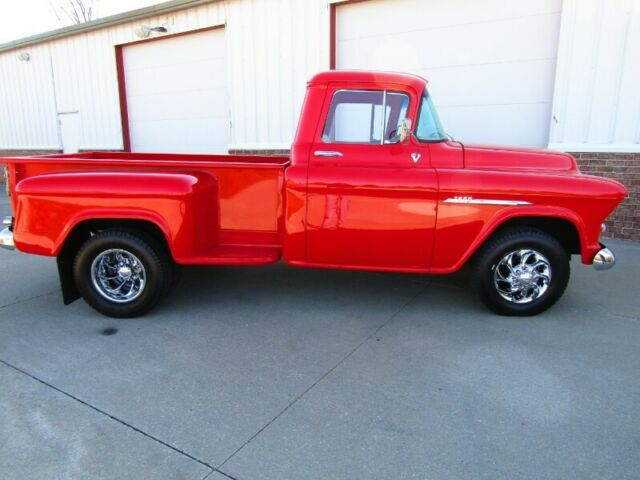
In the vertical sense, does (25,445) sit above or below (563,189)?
below

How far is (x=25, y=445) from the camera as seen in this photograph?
7.84ft

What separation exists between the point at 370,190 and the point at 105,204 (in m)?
2.15

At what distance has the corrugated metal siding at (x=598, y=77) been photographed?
21.0ft

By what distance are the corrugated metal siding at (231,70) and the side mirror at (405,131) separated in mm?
5523

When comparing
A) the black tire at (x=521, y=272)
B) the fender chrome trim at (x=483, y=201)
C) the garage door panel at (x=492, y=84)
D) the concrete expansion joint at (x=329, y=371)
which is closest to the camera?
the concrete expansion joint at (x=329, y=371)

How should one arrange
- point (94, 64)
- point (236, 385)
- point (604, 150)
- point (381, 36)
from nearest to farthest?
1. point (236, 385)
2. point (604, 150)
3. point (381, 36)
4. point (94, 64)

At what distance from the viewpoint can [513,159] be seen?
403cm

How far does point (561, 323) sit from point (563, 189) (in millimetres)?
1147

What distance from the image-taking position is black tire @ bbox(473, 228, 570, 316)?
12.5ft

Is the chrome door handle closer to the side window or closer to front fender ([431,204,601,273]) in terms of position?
the side window

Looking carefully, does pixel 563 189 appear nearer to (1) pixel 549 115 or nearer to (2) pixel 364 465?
(2) pixel 364 465

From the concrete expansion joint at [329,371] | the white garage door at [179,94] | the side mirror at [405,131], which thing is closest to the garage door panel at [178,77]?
the white garage door at [179,94]

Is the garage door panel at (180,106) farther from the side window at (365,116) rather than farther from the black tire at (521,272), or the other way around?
the black tire at (521,272)

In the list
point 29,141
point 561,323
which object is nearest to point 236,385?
point 561,323
